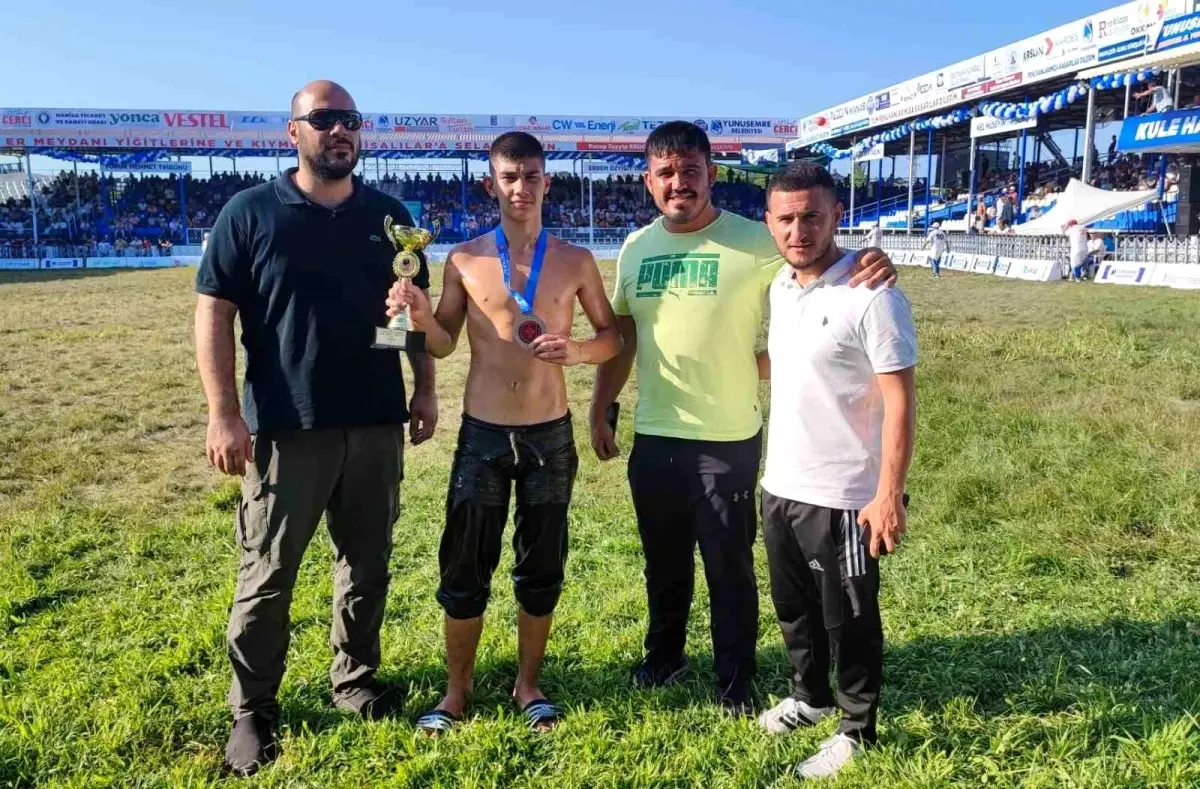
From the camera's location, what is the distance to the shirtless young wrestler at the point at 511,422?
319 cm

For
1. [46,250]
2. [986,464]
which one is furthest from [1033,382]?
[46,250]

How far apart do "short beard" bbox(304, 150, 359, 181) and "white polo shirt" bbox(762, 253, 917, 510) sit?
158 cm

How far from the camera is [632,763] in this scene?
118 inches

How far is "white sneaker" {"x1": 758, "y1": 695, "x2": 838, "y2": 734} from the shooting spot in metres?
3.17

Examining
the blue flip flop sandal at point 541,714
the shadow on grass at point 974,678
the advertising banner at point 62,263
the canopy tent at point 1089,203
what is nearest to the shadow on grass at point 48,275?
the advertising banner at point 62,263

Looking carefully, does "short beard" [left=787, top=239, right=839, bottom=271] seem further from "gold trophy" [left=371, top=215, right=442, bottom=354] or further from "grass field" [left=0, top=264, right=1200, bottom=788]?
"grass field" [left=0, top=264, right=1200, bottom=788]

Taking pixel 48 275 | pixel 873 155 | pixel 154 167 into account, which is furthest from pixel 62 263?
pixel 873 155

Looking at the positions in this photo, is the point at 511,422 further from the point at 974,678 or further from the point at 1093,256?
the point at 1093,256

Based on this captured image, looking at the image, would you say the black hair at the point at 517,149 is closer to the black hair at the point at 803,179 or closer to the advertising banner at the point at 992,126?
the black hair at the point at 803,179

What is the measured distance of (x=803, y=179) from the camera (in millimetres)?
2828

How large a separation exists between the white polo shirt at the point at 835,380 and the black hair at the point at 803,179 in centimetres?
26

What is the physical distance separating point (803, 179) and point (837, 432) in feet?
2.72

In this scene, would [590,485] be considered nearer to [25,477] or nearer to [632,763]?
[632,763]

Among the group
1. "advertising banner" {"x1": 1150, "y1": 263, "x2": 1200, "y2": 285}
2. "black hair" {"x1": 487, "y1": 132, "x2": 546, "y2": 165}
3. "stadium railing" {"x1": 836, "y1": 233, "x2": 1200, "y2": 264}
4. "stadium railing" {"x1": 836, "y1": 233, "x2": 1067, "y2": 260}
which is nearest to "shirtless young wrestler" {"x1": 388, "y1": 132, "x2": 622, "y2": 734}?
"black hair" {"x1": 487, "y1": 132, "x2": 546, "y2": 165}
